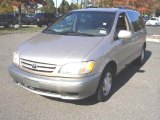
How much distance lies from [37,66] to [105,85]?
4.51 ft

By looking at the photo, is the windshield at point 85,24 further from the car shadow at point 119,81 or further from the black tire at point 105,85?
the car shadow at point 119,81

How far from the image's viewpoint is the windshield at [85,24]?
5840mm

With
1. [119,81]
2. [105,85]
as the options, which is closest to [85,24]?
[105,85]

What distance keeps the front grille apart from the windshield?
1298 millimetres

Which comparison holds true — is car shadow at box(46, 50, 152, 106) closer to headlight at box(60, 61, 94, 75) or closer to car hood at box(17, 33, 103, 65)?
headlight at box(60, 61, 94, 75)

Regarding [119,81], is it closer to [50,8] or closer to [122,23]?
[122,23]

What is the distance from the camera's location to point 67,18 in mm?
6695

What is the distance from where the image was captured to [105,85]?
5363 mm

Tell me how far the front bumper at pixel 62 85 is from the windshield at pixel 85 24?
128cm

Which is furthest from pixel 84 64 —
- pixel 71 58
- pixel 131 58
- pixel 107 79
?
pixel 131 58

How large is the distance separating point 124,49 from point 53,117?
2449 millimetres

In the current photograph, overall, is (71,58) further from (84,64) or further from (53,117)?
(53,117)

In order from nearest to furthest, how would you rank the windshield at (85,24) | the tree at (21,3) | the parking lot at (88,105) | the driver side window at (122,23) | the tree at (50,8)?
the parking lot at (88,105)
the windshield at (85,24)
the driver side window at (122,23)
the tree at (21,3)
the tree at (50,8)

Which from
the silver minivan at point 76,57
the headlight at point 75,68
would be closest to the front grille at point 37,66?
the silver minivan at point 76,57
